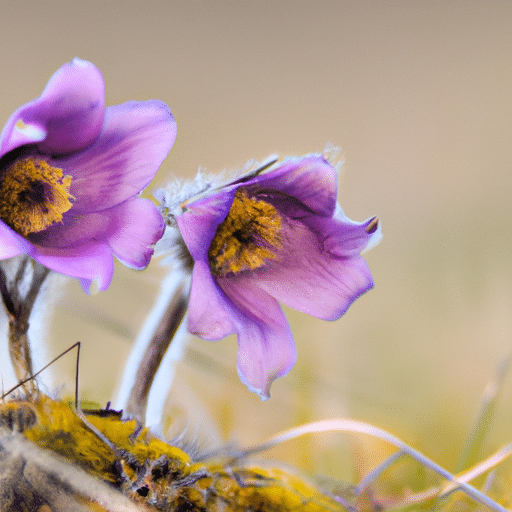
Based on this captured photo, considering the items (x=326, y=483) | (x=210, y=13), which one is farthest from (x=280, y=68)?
(x=326, y=483)

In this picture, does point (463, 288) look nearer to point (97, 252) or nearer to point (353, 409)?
point (353, 409)

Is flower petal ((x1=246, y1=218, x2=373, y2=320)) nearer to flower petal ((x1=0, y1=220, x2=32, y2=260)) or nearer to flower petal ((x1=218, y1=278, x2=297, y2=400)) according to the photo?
flower petal ((x1=218, y1=278, x2=297, y2=400))

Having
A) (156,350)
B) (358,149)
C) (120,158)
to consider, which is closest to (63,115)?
(120,158)

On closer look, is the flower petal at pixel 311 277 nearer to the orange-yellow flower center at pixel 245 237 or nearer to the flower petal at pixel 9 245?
the orange-yellow flower center at pixel 245 237

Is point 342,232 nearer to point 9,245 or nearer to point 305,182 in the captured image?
point 305,182

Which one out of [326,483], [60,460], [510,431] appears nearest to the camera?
[60,460]

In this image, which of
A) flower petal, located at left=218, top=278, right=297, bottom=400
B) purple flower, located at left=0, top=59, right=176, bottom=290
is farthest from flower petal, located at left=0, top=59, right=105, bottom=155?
flower petal, located at left=218, top=278, right=297, bottom=400
